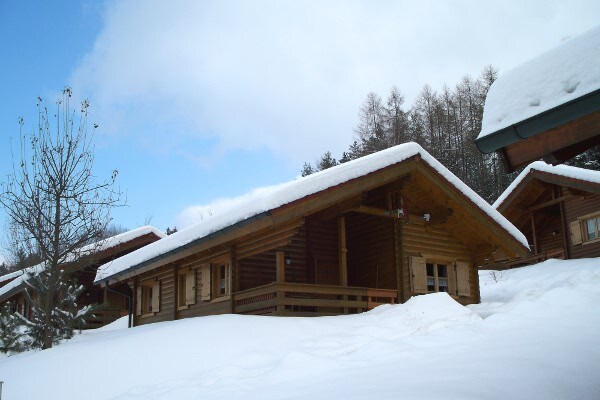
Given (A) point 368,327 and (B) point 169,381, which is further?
(A) point 368,327

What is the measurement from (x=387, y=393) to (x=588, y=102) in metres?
3.16

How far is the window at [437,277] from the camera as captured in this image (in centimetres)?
1839

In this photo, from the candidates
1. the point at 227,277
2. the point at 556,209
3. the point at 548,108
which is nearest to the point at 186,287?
the point at 227,277

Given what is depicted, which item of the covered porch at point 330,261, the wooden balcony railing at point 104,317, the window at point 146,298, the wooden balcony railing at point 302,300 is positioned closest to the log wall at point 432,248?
the covered porch at point 330,261

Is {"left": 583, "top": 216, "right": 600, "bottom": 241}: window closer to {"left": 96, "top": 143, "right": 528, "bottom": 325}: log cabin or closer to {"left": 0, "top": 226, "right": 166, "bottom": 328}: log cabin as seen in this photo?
{"left": 96, "top": 143, "right": 528, "bottom": 325}: log cabin

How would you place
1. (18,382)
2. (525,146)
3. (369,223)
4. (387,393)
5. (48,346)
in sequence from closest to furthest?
(525,146) → (387,393) → (18,382) → (48,346) → (369,223)

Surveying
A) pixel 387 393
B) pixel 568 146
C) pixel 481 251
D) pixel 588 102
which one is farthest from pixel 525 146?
pixel 481 251

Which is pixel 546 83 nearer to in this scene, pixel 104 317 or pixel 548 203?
pixel 548 203

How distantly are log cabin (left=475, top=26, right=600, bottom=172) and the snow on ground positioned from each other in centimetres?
221

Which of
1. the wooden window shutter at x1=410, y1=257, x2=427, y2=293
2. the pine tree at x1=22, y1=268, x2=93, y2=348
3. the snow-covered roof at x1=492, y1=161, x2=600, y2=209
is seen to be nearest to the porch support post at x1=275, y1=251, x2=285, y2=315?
the wooden window shutter at x1=410, y1=257, x2=427, y2=293

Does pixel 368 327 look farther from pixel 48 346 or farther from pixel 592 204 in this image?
pixel 592 204

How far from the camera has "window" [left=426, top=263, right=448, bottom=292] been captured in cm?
1839

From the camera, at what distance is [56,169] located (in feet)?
48.5

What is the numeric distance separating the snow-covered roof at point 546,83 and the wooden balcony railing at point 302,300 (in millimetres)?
9507
